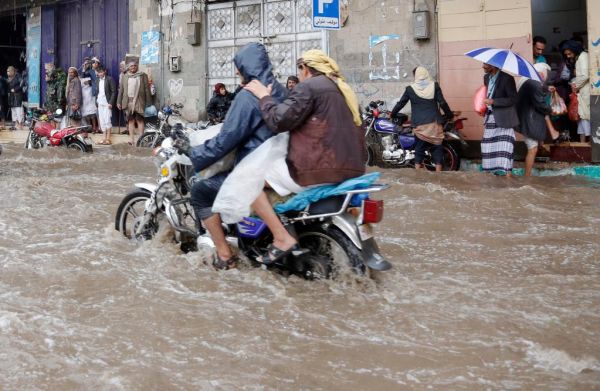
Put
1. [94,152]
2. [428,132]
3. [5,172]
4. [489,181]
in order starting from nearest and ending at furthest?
[489,181]
[428,132]
[5,172]
[94,152]

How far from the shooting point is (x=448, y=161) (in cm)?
1110

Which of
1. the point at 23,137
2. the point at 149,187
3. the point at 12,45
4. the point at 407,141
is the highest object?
the point at 12,45

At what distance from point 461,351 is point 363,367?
0.54 meters

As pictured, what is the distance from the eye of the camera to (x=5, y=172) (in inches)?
454

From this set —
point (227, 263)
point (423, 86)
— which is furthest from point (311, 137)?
point (423, 86)

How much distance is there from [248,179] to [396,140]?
7.19 m

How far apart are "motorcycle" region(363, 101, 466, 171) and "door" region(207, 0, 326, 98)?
252 cm

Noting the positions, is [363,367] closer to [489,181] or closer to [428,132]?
[489,181]

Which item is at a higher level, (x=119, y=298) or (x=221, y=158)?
(x=221, y=158)

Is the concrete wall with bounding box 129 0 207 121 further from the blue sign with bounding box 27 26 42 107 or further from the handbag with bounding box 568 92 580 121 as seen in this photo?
the handbag with bounding box 568 92 580 121

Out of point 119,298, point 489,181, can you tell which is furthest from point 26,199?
point 489,181

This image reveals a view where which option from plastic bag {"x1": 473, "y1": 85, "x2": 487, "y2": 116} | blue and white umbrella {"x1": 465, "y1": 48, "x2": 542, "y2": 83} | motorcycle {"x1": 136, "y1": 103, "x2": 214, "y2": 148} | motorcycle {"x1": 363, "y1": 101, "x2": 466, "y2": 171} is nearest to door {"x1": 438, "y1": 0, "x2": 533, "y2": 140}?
motorcycle {"x1": 363, "y1": 101, "x2": 466, "y2": 171}

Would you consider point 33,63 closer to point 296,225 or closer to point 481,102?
point 481,102

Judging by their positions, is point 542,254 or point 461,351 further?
point 542,254
